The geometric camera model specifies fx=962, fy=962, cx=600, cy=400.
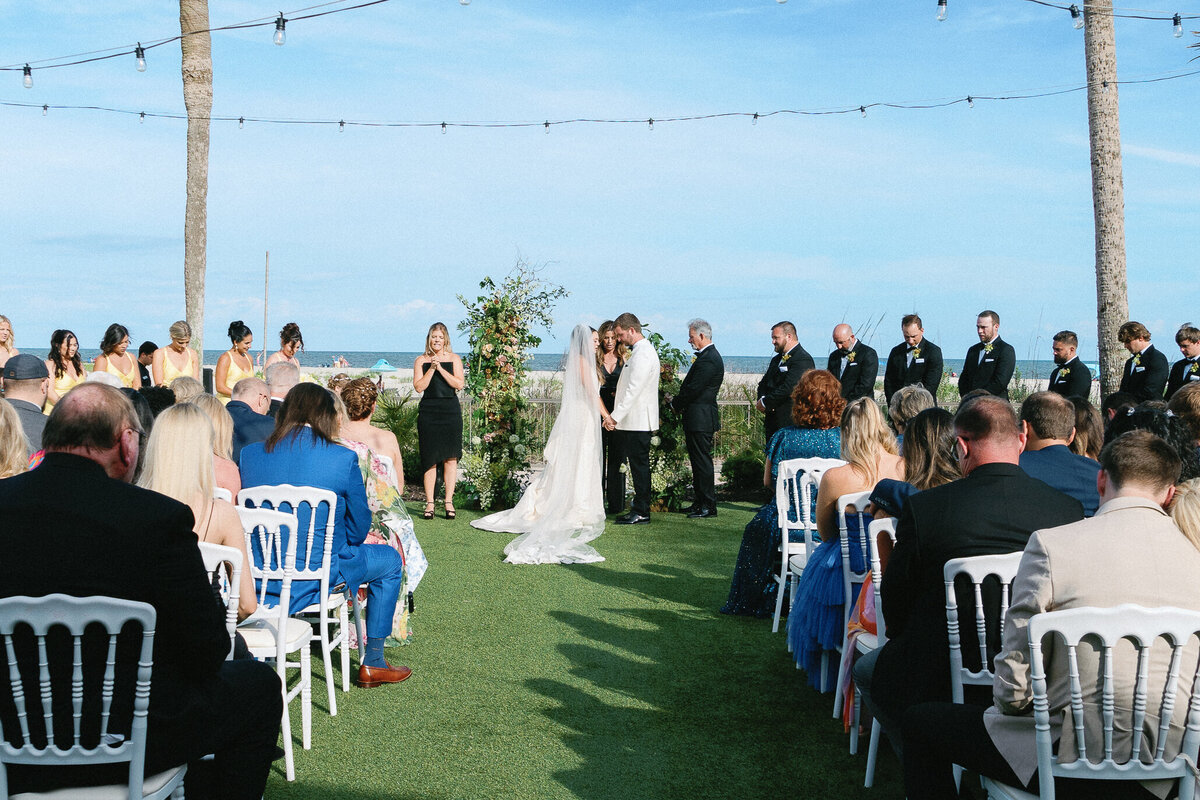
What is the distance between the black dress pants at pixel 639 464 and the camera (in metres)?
9.40

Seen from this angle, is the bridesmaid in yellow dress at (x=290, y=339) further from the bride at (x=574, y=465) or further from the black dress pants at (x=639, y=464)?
the black dress pants at (x=639, y=464)

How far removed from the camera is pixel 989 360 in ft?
31.2

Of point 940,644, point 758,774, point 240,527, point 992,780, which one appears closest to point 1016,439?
point 940,644

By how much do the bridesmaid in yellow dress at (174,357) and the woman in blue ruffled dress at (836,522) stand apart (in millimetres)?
6471

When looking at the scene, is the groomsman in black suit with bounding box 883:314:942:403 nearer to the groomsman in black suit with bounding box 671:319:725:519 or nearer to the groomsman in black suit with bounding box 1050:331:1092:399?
the groomsman in black suit with bounding box 1050:331:1092:399

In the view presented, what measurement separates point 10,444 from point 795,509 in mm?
4009

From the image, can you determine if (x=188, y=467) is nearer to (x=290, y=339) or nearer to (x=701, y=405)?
(x=290, y=339)

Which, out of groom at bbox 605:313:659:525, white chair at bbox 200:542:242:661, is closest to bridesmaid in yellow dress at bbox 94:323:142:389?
groom at bbox 605:313:659:525

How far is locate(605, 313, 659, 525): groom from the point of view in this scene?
9258mm

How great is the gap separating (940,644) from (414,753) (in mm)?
2149

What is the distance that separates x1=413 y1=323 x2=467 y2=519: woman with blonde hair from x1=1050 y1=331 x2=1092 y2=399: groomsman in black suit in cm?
552

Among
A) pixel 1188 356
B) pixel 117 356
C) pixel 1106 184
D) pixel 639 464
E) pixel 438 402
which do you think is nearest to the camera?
pixel 1188 356

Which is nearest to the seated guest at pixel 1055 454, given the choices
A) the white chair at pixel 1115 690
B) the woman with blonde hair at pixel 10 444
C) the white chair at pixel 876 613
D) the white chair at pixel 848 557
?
the white chair at pixel 848 557

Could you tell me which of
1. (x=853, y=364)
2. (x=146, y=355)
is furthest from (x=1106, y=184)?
(x=146, y=355)
